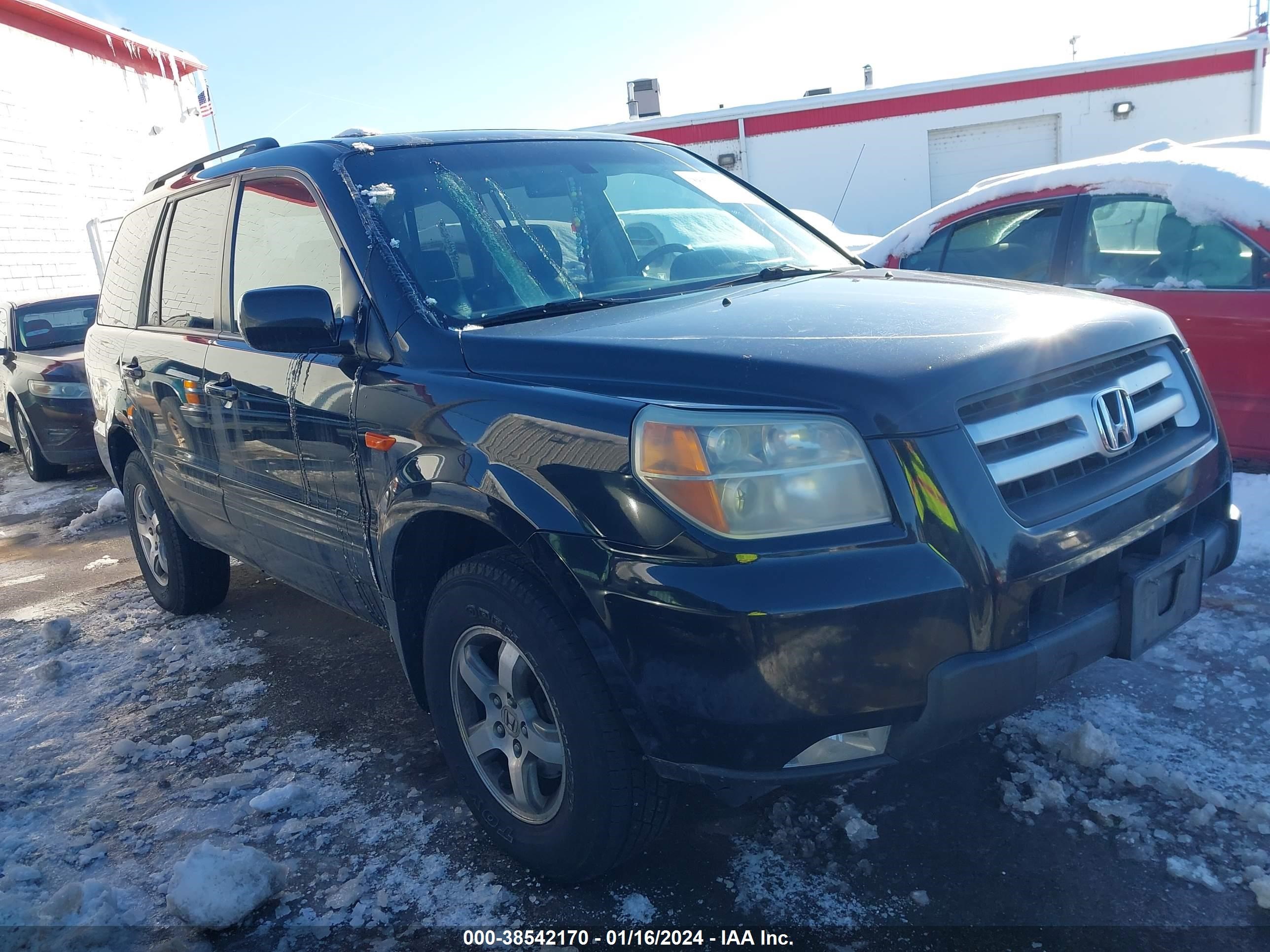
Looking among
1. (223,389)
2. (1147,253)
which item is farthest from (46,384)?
(1147,253)

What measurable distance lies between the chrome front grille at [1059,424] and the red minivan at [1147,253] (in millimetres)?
2493

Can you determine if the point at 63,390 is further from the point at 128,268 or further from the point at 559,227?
the point at 559,227

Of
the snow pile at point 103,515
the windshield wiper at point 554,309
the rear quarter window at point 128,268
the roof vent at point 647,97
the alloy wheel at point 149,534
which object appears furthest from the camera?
the roof vent at point 647,97

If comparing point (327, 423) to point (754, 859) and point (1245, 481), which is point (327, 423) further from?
point (1245, 481)

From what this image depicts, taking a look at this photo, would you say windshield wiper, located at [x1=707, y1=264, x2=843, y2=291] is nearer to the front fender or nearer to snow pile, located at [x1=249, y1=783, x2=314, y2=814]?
the front fender

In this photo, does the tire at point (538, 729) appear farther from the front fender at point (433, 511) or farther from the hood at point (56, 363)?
the hood at point (56, 363)

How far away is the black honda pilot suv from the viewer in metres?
2.01

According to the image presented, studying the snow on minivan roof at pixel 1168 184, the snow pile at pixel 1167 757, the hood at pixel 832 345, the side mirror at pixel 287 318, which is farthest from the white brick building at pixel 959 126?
the side mirror at pixel 287 318

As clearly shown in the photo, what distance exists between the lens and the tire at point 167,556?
4695mm

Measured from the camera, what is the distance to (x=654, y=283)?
121 inches

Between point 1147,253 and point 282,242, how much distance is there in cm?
408

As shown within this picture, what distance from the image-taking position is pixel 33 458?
9.24 metres

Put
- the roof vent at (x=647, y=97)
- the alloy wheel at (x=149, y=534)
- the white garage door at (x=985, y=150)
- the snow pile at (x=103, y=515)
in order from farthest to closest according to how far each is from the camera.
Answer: the roof vent at (x=647, y=97)
the white garage door at (x=985, y=150)
the snow pile at (x=103, y=515)
the alloy wheel at (x=149, y=534)

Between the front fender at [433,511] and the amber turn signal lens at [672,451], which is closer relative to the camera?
the amber turn signal lens at [672,451]
